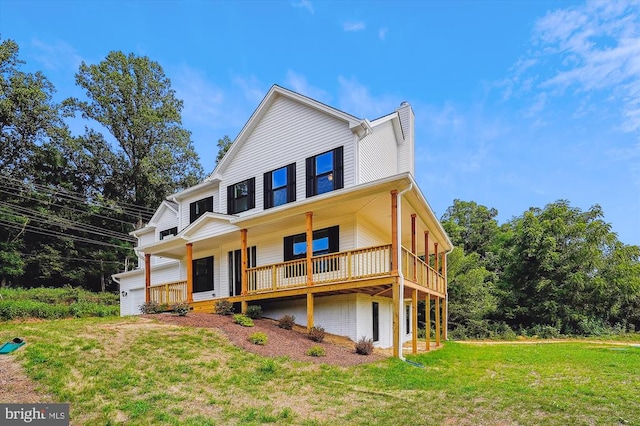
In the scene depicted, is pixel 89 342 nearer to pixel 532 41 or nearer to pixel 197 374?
pixel 197 374

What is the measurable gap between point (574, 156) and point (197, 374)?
2013 cm

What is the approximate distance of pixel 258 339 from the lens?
11.4 meters

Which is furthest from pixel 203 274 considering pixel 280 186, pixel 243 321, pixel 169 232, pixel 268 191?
pixel 243 321

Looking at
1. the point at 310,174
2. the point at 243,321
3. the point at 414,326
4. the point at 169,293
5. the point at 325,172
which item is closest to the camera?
the point at 243,321

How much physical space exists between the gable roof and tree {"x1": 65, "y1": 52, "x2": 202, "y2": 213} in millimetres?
20583

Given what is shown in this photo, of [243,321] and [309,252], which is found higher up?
[309,252]

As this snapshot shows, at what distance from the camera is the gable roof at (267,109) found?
1495 centimetres

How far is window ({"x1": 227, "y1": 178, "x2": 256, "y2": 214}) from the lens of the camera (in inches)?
707

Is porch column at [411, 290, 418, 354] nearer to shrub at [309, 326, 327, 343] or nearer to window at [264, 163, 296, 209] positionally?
shrub at [309, 326, 327, 343]

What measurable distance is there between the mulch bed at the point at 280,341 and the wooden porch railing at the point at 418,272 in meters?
2.64

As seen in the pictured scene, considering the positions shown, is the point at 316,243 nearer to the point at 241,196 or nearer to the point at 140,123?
the point at 241,196

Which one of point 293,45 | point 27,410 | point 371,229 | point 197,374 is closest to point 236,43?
point 293,45
